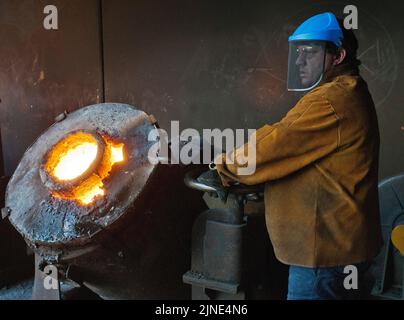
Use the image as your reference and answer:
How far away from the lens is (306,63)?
2055mm

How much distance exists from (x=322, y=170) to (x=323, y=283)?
20.0 inches

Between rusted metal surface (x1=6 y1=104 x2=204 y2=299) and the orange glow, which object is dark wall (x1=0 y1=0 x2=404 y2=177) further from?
the orange glow

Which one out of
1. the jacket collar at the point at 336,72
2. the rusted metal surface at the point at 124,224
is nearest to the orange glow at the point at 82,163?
the rusted metal surface at the point at 124,224

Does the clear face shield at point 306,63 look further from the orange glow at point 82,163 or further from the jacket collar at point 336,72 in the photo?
the orange glow at point 82,163

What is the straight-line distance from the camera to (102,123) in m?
2.69

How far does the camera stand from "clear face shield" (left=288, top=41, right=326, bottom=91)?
2014mm

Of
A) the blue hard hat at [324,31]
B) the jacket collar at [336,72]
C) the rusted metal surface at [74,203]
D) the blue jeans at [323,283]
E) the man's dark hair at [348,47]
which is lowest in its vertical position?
the blue jeans at [323,283]

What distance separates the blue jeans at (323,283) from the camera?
199 centimetres

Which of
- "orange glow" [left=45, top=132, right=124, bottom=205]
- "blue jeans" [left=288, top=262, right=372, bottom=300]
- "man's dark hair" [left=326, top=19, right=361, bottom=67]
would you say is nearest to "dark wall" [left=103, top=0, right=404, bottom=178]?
"man's dark hair" [left=326, top=19, right=361, bottom=67]

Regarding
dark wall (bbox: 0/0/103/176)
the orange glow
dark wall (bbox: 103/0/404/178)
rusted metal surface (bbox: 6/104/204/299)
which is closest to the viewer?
rusted metal surface (bbox: 6/104/204/299)

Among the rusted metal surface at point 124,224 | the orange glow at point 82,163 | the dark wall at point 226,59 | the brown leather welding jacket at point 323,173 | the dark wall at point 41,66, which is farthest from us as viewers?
the dark wall at point 41,66

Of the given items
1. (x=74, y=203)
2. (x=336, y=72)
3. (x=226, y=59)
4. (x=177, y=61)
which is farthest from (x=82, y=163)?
(x=177, y=61)

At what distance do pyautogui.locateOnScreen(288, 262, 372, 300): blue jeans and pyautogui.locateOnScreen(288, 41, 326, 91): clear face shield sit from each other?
0.83 m
